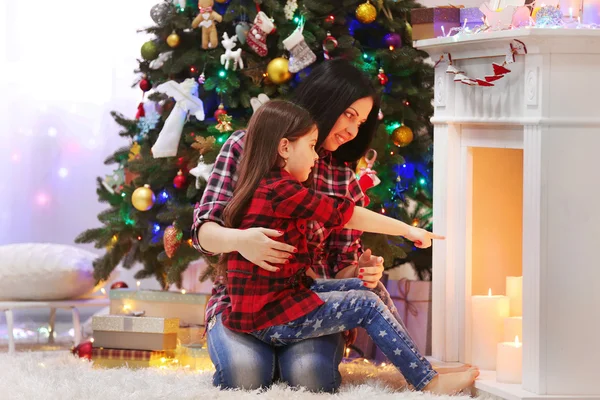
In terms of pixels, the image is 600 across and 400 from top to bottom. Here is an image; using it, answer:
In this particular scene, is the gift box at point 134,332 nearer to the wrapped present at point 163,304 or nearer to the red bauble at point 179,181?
the wrapped present at point 163,304

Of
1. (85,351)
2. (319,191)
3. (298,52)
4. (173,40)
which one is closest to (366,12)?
(298,52)

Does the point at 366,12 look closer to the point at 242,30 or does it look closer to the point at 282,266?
the point at 242,30

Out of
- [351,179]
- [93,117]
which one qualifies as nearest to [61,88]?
[93,117]

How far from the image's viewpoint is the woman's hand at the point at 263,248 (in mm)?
2641

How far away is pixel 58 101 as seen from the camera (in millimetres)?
4898

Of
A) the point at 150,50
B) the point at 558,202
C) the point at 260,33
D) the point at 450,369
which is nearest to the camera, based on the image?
the point at 558,202


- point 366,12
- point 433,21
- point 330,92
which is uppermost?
point 366,12

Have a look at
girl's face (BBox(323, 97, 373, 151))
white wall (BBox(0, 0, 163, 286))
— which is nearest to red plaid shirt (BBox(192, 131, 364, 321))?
girl's face (BBox(323, 97, 373, 151))

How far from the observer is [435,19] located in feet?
9.96

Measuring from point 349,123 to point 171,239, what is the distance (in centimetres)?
92

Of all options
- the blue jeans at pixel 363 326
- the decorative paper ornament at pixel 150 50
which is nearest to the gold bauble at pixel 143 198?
the decorative paper ornament at pixel 150 50

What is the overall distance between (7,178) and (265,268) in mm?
2638

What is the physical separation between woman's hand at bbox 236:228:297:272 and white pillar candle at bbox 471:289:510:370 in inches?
27.2

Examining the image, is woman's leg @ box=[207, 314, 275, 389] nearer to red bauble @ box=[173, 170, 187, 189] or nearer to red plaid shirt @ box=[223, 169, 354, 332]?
red plaid shirt @ box=[223, 169, 354, 332]
